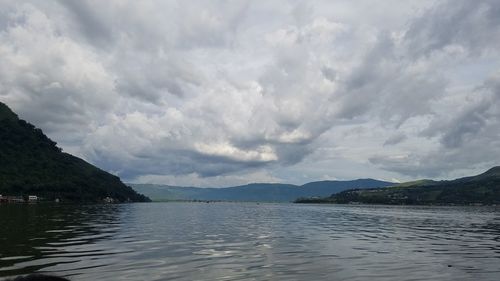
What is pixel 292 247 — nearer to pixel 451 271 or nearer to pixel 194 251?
pixel 194 251

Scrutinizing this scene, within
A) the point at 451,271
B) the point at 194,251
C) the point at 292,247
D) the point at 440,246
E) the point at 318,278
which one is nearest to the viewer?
the point at 318,278

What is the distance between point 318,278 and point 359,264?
8.71 metres

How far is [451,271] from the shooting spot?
36.6 metres

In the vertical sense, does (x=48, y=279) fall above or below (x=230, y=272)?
above

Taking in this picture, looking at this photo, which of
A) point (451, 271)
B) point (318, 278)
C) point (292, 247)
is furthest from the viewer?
point (292, 247)

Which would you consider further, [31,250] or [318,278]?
[31,250]

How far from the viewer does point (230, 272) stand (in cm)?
3394

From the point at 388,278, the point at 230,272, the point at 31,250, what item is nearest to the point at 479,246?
the point at 388,278

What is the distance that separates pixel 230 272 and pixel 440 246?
34812 mm

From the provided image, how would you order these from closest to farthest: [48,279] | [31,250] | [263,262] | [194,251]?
[48,279], [263,262], [31,250], [194,251]

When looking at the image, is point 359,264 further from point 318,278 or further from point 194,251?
point 194,251

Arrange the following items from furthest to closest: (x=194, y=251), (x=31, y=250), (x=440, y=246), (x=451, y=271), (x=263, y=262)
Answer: (x=440, y=246), (x=194, y=251), (x=31, y=250), (x=263, y=262), (x=451, y=271)

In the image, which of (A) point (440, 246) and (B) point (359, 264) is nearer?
(B) point (359, 264)

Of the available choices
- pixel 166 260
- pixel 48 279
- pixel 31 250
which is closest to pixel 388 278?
pixel 166 260
